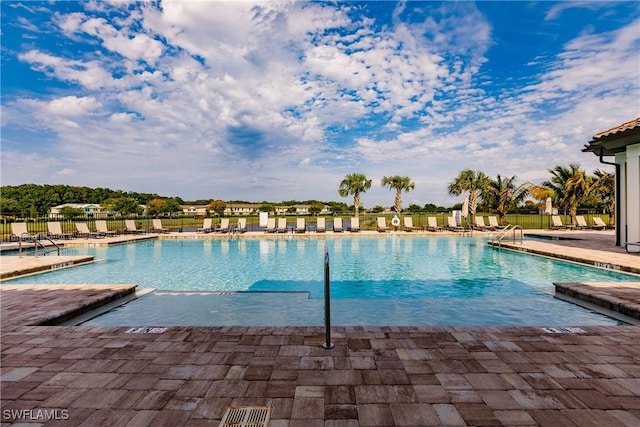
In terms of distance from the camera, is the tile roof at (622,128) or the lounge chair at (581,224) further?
the lounge chair at (581,224)

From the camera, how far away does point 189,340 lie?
3.05 metres

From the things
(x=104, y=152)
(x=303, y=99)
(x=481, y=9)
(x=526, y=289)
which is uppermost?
(x=481, y=9)

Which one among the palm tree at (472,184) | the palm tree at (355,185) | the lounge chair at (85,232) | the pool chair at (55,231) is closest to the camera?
the pool chair at (55,231)

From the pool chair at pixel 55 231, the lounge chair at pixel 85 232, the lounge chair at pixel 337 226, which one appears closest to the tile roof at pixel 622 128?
the lounge chair at pixel 337 226

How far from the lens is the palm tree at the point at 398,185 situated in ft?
78.7

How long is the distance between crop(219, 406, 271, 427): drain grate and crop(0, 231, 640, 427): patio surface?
5cm

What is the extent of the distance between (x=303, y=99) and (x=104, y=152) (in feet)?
43.0

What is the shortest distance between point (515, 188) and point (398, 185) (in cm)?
760

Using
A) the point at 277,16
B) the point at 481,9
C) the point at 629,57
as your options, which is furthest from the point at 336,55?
the point at 629,57

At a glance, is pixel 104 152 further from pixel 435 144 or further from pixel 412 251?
pixel 435 144

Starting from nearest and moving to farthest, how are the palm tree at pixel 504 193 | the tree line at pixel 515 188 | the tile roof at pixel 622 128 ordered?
1. the tile roof at pixel 622 128
2. the tree line at pixel 515 188
3. the palm tree at pixel 504 193

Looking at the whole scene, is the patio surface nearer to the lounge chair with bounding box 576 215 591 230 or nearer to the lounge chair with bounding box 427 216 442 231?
the lounge chair with bounding box 427 216 442 231

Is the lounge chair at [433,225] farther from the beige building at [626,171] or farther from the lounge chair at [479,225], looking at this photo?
the beige building at [626,171]

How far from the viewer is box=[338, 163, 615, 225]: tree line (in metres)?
19.2
